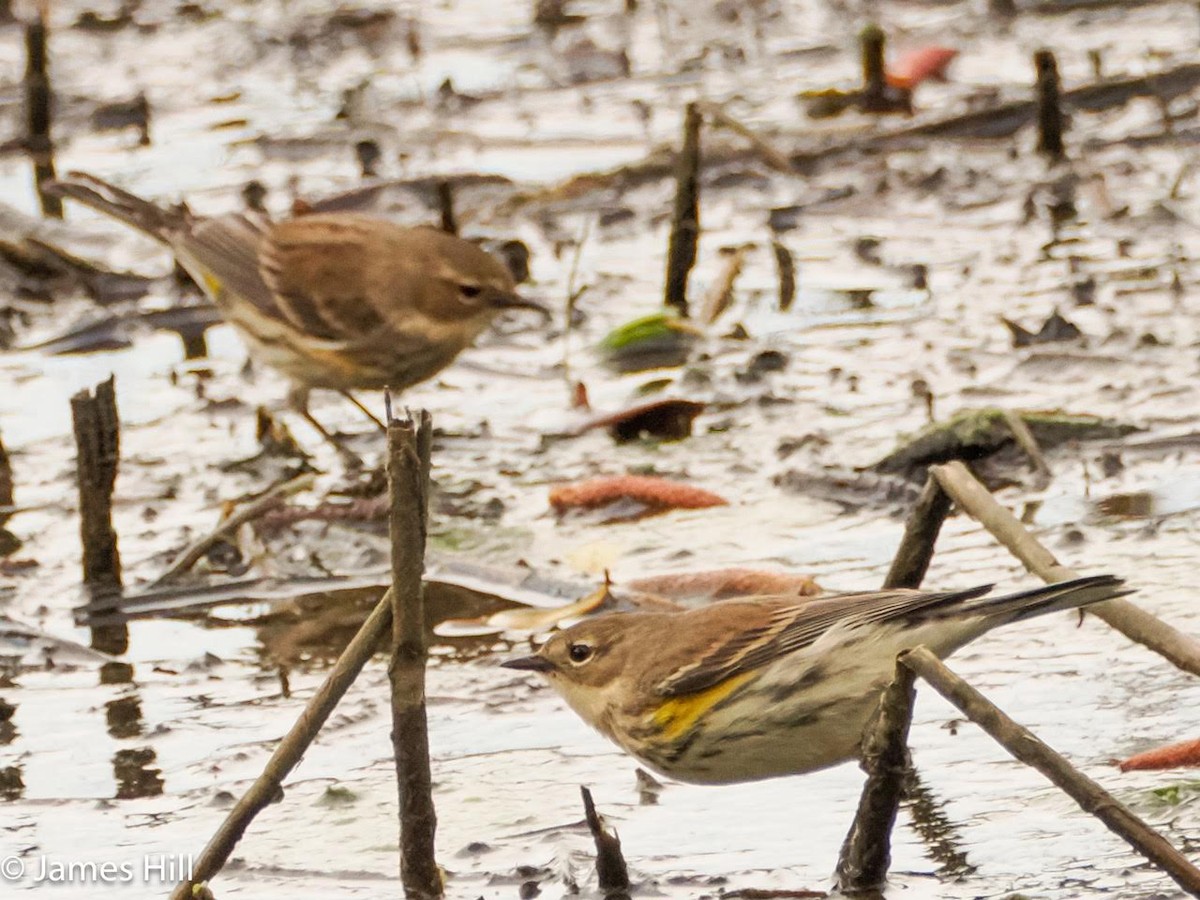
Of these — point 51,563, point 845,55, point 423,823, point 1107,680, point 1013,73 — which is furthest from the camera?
point 845,55

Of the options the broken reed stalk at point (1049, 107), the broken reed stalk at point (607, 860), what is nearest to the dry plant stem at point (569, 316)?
the broken reed stalk at point (1049, 107)

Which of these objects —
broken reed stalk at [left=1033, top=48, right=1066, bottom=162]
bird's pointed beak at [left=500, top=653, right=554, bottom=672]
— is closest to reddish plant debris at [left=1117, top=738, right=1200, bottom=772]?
bird's pointed beak at [left=500, top=653, right=554, bottom=672]

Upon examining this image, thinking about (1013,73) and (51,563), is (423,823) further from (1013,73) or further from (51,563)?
(1013,73)

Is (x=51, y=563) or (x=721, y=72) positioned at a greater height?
(x=721, y=72)

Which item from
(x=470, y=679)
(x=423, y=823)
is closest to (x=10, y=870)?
(x=423, y=823)

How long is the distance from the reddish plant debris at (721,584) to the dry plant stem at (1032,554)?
1306 mm

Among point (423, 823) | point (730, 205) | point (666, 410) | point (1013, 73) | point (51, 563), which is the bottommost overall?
point (423, 823)

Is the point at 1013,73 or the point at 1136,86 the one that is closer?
the point at 1136,86

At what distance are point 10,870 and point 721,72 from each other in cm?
964

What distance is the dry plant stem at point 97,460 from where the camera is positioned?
6328mm

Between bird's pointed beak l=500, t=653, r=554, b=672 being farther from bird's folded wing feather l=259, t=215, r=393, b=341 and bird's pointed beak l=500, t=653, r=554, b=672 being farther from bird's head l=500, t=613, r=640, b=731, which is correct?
bird's folded wing feather l=259, t=215, r=393, b=341

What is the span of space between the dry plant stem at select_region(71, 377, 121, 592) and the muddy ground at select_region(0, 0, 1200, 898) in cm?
28

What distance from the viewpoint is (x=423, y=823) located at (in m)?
4.19

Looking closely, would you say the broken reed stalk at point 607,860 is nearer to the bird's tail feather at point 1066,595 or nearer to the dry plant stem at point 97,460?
the bird's tail feather at point 1066,595
